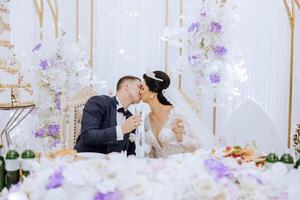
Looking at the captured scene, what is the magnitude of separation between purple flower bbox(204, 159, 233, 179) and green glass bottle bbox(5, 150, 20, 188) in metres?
0.64

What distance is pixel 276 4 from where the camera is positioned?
16.3 ft

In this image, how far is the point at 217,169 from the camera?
1.33 metres

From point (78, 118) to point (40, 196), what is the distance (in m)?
2.52

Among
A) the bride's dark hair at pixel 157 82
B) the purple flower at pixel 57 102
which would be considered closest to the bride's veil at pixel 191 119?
the bride's dark hair at pixel 157 82

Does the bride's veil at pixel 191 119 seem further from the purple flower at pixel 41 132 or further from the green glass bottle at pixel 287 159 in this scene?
the purple flower at pixel 41 132

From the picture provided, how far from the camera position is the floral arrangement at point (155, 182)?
1.27 metres

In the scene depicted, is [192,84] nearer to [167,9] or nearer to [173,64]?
[173,64]

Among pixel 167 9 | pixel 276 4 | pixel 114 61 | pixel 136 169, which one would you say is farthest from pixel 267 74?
pixel 136 169

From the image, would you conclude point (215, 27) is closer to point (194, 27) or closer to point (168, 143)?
point (194, 27)

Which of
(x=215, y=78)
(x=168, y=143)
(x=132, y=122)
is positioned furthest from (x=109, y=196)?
Answer: (x=215, y=78)

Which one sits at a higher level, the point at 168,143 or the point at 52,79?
the point at 52,79

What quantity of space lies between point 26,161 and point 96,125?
1.81m

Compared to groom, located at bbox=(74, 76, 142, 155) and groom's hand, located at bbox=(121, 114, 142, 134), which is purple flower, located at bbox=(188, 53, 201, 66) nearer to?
groom, located at bbox=(74, 76, 142, 155)

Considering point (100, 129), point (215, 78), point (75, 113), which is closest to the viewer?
point (100, 129)
